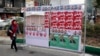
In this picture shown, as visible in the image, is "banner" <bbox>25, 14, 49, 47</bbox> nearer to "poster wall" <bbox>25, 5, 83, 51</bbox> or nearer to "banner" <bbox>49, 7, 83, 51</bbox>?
"poster wall" <bbox>25, 5, 83, 51</bbox>

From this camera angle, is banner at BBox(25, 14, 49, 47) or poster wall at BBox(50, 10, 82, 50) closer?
poster wall at BBox(50, 10, 82, 50)


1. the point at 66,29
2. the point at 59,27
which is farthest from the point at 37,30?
the point at 66,29

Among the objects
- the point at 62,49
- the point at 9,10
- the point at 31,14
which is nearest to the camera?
the point at 62,49

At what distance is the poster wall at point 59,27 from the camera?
34.9 ft

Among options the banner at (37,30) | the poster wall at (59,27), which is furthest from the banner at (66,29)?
the banner at (37,30)

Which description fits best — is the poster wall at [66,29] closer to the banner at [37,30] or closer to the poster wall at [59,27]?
the poster wall at [59,27]

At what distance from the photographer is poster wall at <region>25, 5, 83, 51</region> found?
34.9ft

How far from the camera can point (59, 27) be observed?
11336mm

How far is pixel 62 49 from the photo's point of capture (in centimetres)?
1142

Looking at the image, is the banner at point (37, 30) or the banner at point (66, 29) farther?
the banner at point (37, 30)

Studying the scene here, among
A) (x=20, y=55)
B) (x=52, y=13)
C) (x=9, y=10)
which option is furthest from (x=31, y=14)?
(x=9, y=10)

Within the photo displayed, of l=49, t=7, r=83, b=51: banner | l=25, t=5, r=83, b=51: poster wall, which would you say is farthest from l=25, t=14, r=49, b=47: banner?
l=49, t=7, r=83, b=51: banner

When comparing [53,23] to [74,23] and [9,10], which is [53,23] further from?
[9,10]

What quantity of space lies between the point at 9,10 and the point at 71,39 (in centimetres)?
4715
